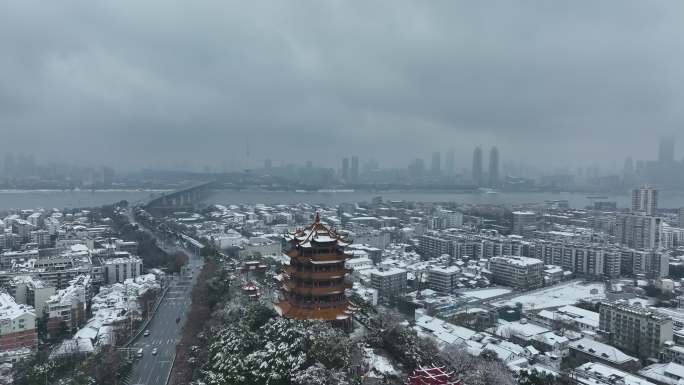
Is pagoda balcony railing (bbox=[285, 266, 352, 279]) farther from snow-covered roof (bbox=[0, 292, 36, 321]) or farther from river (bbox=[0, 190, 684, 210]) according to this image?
river (bbox=[0, 190, 684, 210])

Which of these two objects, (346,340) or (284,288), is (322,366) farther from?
(284,288)

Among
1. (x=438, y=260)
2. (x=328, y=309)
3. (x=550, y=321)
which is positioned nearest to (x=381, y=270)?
(x=438, y=260)

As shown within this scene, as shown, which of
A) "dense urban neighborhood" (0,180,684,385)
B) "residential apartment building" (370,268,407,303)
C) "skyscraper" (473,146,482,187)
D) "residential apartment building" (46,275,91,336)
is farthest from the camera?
"skyscraper" (473,146,482,187)

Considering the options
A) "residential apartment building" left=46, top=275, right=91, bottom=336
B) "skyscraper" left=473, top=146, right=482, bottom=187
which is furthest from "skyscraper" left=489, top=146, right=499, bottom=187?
"residential apartment building" left=46, top=275, right=91, bottom=336

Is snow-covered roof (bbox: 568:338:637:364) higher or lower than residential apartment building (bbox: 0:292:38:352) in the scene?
lower

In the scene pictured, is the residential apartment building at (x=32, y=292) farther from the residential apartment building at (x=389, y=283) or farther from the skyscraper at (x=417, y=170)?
the skyscraper at (x=417, y=170)

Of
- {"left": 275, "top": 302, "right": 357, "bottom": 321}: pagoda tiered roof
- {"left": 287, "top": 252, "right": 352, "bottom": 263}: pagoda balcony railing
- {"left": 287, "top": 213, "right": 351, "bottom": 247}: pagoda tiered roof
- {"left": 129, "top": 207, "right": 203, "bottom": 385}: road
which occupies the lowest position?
{"left": 129, "top": 207, "right": 203, "bottom": 385}: road

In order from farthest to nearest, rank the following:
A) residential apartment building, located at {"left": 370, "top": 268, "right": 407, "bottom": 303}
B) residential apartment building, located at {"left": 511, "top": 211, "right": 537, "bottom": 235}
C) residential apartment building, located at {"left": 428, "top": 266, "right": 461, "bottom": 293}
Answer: residential apartment building, located at {"left": 511, "top": 211, "right": 537, "bottom": 235}
residential apartment building, located at {"left": 428, "top": 266, "right": 461, "bottom": 293}
residential apartment building, located at {"left": 370, "top": 268, "right": 407, "bottom": 303}

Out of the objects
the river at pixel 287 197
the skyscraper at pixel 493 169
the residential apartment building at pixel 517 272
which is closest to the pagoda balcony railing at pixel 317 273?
the residential apartment building at pixel 517 272
